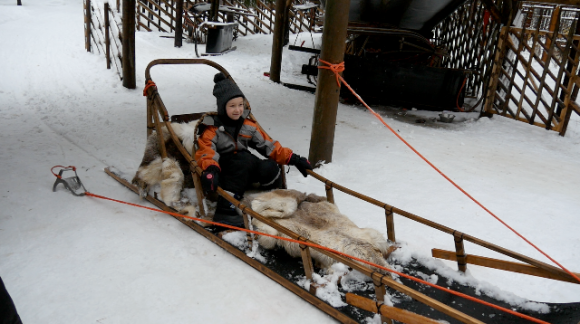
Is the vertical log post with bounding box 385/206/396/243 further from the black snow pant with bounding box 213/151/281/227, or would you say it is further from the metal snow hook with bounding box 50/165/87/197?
the metal snow hook with bounding box 50/165/87/197

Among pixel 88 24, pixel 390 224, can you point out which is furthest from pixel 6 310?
pixel 88 24

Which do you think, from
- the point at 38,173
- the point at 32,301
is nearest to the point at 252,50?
the point at 38,173

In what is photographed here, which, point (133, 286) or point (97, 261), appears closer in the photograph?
point (133, 286)

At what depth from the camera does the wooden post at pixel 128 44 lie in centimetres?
638

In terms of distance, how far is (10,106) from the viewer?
5289mm

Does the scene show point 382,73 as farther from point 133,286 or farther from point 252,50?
point 133,286

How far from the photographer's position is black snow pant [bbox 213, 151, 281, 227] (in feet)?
9.41

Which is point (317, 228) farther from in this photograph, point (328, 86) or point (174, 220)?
point (328, 86)

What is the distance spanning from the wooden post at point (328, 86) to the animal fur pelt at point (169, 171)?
1.40m

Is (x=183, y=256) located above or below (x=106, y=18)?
below

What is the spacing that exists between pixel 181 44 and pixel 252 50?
5.86 ft

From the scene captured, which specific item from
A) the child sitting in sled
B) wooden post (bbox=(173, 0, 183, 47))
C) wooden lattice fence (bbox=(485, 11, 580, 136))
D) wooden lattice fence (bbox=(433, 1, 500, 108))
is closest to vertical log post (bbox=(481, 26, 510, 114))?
wooden lattice fence (bbox=(485, 11, 580, 136))

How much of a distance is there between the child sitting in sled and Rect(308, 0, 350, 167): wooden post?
1118 millimetres

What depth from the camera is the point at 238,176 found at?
292cm
